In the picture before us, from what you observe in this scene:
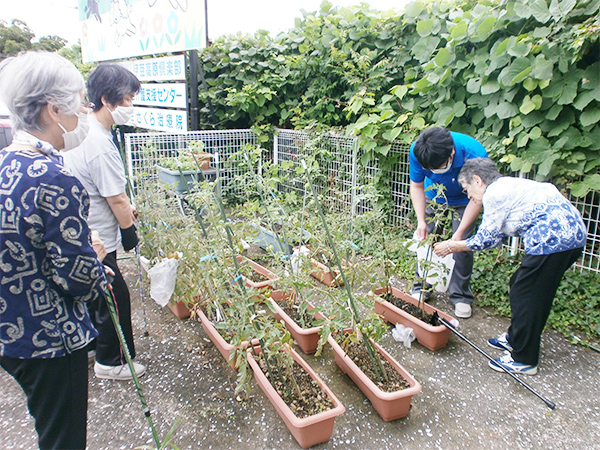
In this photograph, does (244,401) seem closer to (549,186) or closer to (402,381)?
(402,381)

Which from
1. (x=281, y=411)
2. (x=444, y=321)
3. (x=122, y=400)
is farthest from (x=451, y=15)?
(x=122, y=400)

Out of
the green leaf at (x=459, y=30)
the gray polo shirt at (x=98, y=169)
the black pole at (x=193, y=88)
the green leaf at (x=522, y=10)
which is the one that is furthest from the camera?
the black pole at (x=193, y=88)

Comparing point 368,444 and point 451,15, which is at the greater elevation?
point 451,15

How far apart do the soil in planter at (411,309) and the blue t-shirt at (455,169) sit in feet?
2.74

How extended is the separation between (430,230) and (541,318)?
1.13 meters

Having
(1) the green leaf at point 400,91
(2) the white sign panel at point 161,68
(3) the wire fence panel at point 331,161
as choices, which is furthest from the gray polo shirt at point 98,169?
(2) the white sign panel at point 161,68

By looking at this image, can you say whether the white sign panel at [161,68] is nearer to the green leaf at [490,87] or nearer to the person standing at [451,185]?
the person standing at [451,185]

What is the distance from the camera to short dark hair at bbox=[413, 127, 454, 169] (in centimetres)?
265

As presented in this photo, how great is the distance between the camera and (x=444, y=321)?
8.77 ft

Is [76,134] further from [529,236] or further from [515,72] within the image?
[515,72]

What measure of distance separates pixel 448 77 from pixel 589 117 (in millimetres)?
1179

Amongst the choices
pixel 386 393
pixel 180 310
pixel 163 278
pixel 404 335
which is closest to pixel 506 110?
pixel 404 335

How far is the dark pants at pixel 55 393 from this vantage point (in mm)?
1365

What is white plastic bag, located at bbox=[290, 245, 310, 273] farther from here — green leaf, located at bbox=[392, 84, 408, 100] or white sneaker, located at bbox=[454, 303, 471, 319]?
green leaf, located at bbox=[392, 84, 408, 100]
